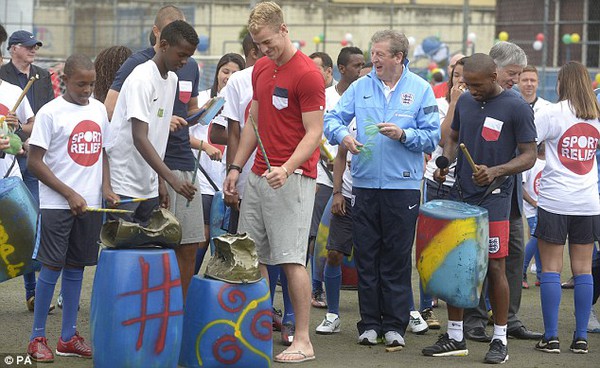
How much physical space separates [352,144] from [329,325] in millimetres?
1411

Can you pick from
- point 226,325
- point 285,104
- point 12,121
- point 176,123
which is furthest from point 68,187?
point 285,104

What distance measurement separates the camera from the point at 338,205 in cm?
794

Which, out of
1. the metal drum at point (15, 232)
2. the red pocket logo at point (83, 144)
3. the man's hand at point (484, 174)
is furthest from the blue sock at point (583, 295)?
the metal drum at point (15, 232)

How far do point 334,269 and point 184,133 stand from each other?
1594mm

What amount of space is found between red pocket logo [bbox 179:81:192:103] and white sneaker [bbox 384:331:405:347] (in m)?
2.01

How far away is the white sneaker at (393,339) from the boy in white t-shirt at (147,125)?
1.70 metres

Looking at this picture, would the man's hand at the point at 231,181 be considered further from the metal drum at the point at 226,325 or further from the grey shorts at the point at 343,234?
the grey shorts at the point at 343,234

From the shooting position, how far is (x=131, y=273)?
5.96 metres

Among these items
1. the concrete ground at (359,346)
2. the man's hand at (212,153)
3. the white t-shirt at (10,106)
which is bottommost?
the concrete ground at (359,346)

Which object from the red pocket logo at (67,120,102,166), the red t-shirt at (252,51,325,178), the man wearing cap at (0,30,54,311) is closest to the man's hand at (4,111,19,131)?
the red pocket logo at (67,120,102,166)

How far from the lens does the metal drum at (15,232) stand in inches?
271

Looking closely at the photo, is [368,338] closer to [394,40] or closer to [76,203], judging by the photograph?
[394,40]

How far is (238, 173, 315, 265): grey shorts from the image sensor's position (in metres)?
6.84

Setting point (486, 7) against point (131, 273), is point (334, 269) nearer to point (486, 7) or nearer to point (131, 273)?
point (131, 273)
